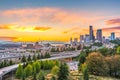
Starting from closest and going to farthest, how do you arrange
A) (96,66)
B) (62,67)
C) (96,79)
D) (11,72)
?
(62,67) → (96,79) → (96,66) → (11,72)

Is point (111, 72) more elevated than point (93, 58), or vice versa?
point (93, 58)

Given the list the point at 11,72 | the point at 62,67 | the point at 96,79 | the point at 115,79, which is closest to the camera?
the point at 62,67

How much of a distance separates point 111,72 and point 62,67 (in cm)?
1208

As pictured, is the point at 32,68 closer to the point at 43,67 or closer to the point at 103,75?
the point at 43,67

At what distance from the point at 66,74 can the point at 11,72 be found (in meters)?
16.3

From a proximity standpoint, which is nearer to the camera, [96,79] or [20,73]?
[96,79]

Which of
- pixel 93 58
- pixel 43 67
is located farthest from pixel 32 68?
pixel 93 58

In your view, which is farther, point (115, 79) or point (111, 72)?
point (111, 72)

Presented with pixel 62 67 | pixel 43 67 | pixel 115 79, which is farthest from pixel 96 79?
pixel 43 67

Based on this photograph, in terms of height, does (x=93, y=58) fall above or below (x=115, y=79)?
above

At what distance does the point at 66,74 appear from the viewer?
2495cm

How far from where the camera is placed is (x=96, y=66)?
1304 inches

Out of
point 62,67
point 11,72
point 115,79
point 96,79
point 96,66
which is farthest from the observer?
point 11,72

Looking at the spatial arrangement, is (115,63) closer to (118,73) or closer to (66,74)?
(118,73)
